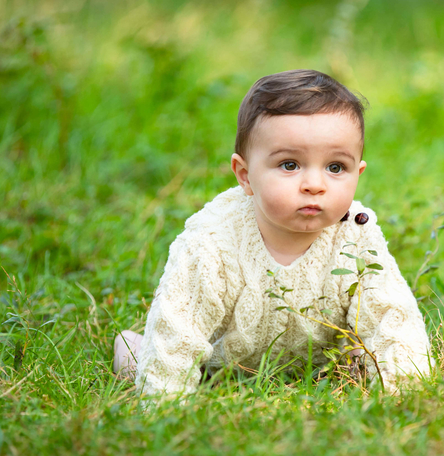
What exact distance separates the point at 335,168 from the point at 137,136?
284 cm

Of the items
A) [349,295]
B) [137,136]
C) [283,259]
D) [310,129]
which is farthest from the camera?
[137,136]

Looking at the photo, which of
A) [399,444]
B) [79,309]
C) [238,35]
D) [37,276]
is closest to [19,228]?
[37,276]

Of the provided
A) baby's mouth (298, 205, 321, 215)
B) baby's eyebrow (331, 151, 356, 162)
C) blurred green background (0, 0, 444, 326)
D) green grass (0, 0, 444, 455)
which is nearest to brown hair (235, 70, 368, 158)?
baby's eyebrow (331, 151, 356, 162)

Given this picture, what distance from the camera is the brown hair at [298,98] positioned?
6.23 ft

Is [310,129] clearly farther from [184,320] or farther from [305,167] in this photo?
[184,320]

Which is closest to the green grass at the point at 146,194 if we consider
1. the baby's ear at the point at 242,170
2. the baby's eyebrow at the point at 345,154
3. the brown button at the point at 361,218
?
the brown button at the point at 361,218

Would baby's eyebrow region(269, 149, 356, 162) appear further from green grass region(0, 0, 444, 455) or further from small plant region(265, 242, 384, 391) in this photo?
green grass region(0, 0, 444, 455)

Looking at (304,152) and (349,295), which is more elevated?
(304,152)

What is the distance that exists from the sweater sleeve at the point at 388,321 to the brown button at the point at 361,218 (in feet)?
0.08

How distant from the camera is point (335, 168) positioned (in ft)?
6.50

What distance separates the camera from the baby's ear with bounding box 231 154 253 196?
212cm

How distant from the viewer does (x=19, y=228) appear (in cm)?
339

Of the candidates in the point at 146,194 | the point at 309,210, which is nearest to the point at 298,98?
the point at 309,210

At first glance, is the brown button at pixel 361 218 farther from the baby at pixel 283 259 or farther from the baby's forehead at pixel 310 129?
the baby's forehead at pixel 310 129
